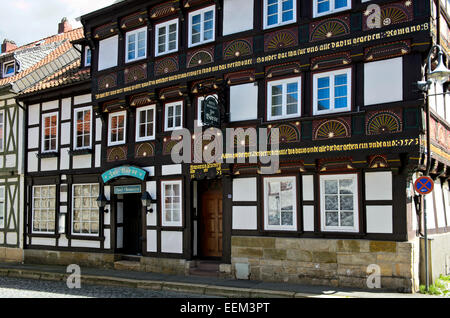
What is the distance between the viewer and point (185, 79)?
15.6 metres

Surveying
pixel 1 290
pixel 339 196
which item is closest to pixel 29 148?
pixel 1 290

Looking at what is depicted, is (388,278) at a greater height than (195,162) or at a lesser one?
lesser

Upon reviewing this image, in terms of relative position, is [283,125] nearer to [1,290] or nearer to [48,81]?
[1,290]

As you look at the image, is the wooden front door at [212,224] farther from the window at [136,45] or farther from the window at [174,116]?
Answer: the window at [136,45]

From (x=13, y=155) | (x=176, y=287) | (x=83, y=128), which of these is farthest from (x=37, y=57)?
(x=176, y=287)

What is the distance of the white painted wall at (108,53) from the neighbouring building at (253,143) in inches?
2.4

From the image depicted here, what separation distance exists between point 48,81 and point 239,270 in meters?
12.2

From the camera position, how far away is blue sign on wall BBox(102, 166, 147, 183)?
16.5 m

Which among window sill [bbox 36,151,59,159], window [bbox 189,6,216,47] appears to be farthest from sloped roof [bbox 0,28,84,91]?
window [bbox 189,6,216,47]

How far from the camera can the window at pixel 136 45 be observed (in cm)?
1706

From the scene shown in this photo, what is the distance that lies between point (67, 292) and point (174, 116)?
6159 mm

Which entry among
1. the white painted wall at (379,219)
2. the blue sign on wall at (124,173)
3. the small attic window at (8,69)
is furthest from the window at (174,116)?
the small attic window at (8,69)

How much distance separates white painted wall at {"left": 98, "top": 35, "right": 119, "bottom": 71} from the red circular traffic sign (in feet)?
36.5

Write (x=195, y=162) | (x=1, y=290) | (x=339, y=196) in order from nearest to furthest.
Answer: (x=339, y=196), (x=1, y=290), (x=195, y=162)
